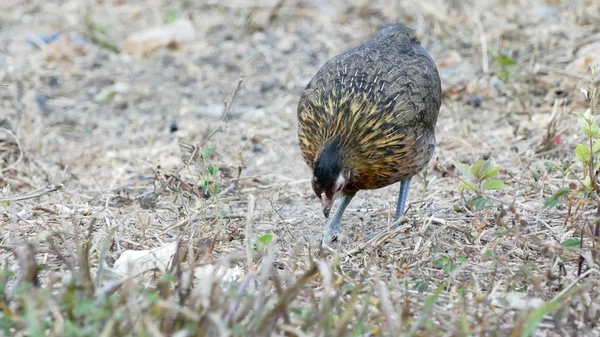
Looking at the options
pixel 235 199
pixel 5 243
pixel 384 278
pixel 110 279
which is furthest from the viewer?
pixel 235 199

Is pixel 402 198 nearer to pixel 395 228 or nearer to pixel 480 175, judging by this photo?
pixel 395 228

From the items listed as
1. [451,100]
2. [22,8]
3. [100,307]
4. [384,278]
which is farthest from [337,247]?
[22,8]

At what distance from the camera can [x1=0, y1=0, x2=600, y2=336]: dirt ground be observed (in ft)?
14.5

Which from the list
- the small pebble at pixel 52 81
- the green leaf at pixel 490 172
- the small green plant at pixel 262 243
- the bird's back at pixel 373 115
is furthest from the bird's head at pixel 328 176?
the small pebble at pixel 52 81

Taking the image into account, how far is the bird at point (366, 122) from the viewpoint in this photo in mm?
4820

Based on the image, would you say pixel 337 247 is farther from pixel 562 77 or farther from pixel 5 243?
pixel 562 77

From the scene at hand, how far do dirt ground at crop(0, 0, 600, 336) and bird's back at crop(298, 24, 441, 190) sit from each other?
33 cm

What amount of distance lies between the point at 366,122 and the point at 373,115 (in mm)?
65

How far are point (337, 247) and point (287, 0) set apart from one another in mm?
6833

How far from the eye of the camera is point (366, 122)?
4906mm

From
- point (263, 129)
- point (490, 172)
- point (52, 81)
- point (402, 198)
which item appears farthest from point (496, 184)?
point (52, 81)

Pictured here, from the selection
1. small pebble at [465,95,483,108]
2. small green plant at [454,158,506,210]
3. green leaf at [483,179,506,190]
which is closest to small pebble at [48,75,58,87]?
small pebble at [465,95,483,108]

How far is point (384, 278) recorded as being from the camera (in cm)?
404

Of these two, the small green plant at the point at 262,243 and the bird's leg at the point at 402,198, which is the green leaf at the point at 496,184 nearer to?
the small green plant at the point at 262,243
